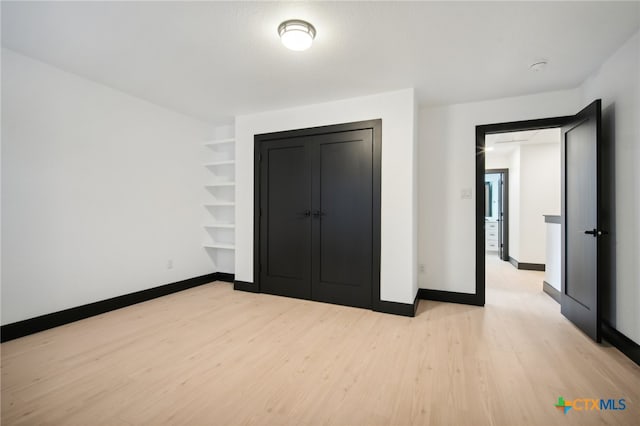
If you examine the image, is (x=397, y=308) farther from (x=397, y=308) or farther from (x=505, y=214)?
(x=505, y=214)

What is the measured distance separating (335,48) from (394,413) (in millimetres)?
2619

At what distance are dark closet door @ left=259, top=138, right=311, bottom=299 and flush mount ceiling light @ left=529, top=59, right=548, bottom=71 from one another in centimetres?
239

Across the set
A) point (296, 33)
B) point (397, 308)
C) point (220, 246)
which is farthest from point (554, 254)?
point (220, 246)

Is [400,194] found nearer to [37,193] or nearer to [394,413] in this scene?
[394,413]

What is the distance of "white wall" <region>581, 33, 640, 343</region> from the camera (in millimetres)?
2188

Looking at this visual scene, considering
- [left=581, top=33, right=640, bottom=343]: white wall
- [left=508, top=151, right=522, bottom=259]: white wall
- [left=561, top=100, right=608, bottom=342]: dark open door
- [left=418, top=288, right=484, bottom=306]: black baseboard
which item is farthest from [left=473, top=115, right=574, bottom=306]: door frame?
[left=508, top=151, right=522, bottom=259]: white wall

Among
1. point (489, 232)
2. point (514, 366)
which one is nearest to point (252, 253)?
point (514, 366)

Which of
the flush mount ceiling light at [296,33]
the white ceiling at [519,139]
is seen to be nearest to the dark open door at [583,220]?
the white ceiling at [519,139]

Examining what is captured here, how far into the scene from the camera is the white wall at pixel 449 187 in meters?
3.51

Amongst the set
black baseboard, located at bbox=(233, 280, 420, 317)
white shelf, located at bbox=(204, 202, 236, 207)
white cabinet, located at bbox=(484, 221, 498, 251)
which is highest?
white shelf, located at bbox=(204, 202, 236, 207)

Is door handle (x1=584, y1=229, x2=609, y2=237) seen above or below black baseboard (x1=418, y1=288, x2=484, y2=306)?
above

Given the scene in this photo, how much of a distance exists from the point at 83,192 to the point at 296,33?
108 inches

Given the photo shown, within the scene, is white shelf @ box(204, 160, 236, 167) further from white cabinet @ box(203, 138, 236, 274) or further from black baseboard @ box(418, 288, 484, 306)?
black baseboard @ box(418, 288, 484, 306)

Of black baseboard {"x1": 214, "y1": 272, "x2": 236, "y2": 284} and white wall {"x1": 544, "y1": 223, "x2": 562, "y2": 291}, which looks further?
black baseboard {"x1": 214, "y1": 272, "x2": 236, "y2": 284}
